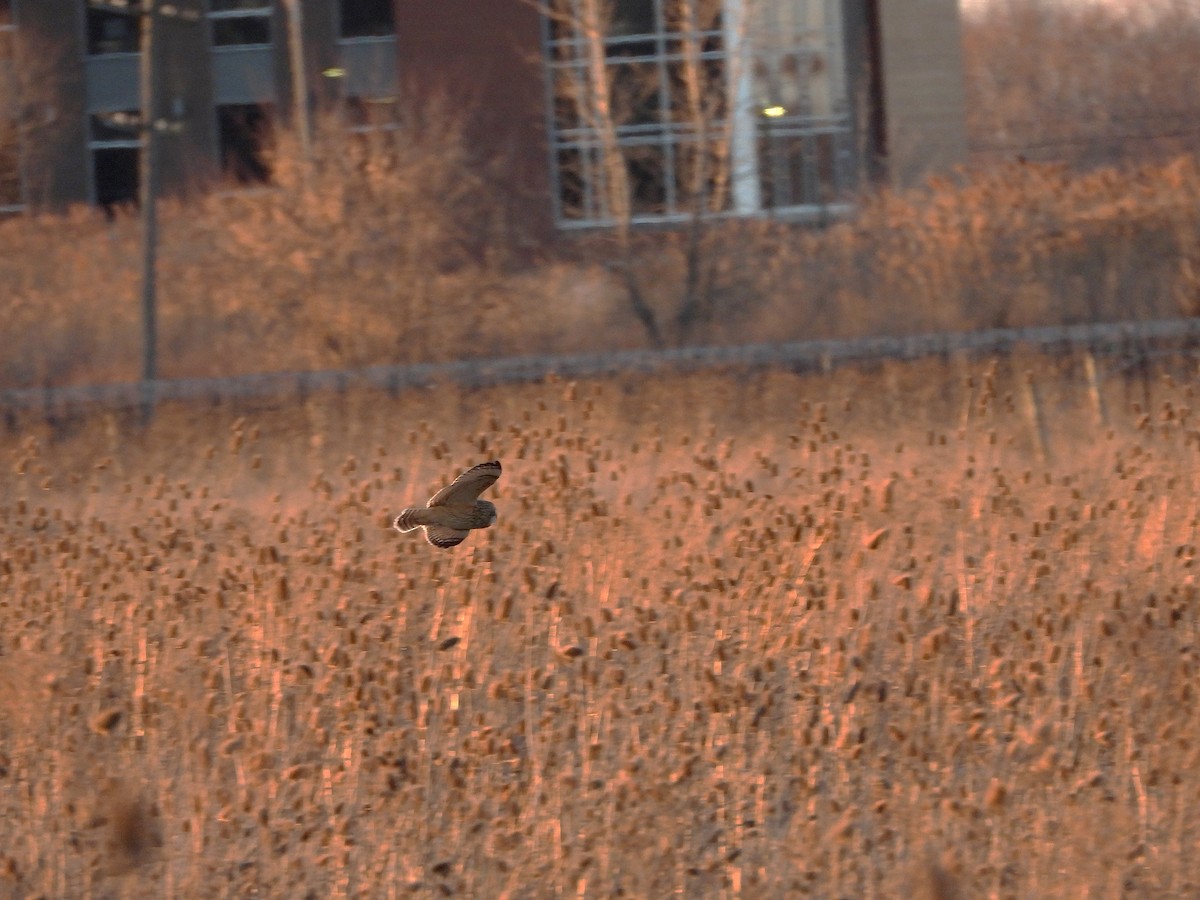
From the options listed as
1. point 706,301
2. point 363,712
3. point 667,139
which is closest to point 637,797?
point 363,712

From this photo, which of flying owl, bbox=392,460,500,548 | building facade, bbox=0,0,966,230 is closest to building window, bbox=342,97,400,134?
building facade, bbox=0,0,966,230

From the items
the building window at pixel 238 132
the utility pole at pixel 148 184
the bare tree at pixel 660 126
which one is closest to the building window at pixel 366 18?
the building window at pixel 238 132

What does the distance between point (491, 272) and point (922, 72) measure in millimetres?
13123

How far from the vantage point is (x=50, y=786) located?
533 centimetres

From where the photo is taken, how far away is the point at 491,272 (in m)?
17.5

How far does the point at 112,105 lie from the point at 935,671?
88.9 ft

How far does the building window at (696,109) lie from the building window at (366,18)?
13.6 feet

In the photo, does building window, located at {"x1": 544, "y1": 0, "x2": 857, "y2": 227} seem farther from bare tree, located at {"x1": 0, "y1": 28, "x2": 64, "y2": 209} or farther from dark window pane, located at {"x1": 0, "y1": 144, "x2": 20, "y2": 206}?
Answer: dark window pane, located at {"x1": 0, "y1": 144, "x2": 20, "y2": 206}

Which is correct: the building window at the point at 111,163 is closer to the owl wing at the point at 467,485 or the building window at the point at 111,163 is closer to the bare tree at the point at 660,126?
the bare tree at the point at 660,126

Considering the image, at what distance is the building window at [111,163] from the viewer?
29.4m

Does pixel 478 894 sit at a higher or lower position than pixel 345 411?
lower

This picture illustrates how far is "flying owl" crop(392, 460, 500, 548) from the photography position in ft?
14.9

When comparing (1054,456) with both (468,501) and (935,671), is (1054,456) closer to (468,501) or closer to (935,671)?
(935,671)

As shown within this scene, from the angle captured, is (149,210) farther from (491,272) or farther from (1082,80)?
(1082,80)
